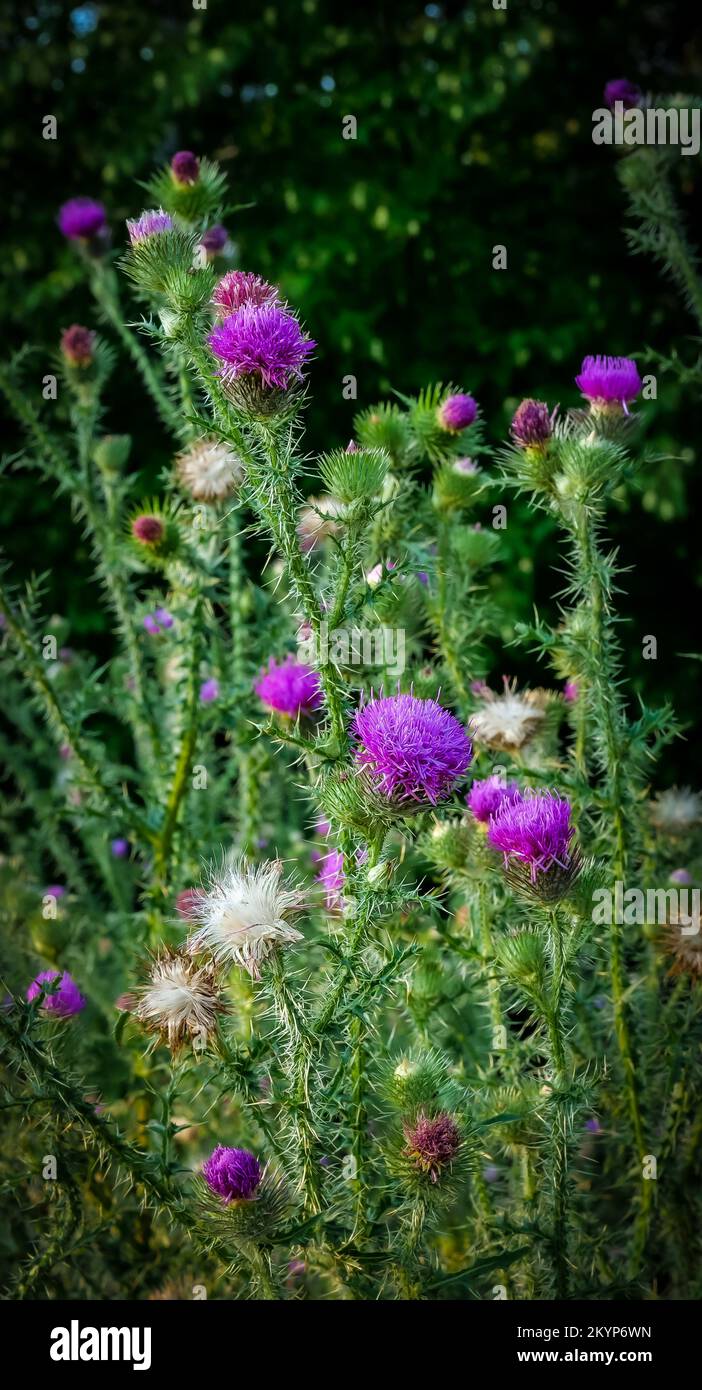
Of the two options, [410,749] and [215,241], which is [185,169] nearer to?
[215,241]

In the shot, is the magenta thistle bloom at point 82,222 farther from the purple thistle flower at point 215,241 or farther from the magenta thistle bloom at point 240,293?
the magenta thistle bloom at point 240,293

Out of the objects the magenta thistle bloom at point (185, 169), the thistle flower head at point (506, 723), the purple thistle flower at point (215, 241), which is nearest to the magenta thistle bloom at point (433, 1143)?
the thistle flower head at point (506, 723)

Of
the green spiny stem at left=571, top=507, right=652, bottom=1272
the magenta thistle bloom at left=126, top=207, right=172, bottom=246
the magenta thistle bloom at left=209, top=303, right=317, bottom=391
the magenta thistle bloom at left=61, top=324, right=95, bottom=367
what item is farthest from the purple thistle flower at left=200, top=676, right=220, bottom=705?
the magenta thistle bloom at left=209, top=303, right=317, bottom=391

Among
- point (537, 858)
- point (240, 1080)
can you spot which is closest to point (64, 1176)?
point (240, 1080)

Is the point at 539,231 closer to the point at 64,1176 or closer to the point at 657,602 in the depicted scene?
the point at 657,602

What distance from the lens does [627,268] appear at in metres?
4.57

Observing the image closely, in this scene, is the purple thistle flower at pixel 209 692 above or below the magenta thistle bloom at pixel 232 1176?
above

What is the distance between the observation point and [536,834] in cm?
142

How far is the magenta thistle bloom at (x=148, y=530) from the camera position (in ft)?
7.20

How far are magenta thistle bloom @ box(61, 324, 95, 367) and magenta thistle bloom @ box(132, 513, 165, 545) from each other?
0.67m

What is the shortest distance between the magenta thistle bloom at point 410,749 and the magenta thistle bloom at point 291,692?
47 cm

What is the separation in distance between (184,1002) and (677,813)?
3.99ft

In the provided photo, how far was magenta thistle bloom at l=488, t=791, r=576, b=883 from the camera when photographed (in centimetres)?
142
